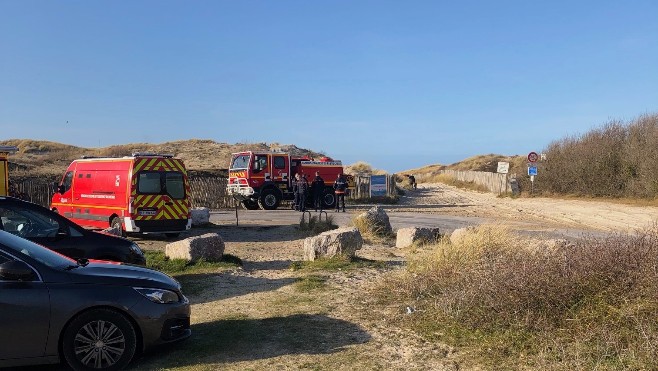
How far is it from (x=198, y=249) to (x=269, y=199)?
15583 mm

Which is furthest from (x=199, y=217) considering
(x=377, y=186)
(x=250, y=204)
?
(x=377, y=186)

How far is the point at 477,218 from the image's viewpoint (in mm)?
22625

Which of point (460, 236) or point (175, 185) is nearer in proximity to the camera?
point (460, 236)

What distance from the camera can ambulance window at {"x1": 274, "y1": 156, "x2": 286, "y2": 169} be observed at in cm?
2622

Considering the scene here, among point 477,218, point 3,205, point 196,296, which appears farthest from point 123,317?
point 477,218

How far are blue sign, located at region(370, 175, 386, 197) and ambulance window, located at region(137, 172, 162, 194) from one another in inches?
790

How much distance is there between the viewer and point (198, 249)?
10.6 m

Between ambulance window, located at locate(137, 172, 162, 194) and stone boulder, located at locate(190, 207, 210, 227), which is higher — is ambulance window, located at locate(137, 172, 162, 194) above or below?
above

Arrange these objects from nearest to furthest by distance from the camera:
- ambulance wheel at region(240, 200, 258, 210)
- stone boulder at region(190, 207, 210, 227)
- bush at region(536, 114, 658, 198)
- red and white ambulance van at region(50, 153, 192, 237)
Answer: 1. red and white ambulance van at region(50, 153, 192, 237)
2. stone boulder at region(190, 207, 210, 227)
3. ambulance wheel at region(240, 200, 258, 210)
4. bush at region(536, 114, 658, 198)

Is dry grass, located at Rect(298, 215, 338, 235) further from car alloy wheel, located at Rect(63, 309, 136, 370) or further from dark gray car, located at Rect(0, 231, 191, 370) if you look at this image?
car alloy wheel, located at Rect(63, 309, 136, 370)

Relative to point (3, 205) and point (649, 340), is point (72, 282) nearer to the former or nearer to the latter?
point (3, 205)

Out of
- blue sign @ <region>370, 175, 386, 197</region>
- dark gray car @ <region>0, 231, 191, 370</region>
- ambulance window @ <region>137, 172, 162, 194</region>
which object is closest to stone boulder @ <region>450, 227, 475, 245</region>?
dark gray car @ <region>0, 231, 191, 370</region>

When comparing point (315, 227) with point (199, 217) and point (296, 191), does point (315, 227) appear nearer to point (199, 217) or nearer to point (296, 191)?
point (199, 217)

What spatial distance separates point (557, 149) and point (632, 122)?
4778mm
